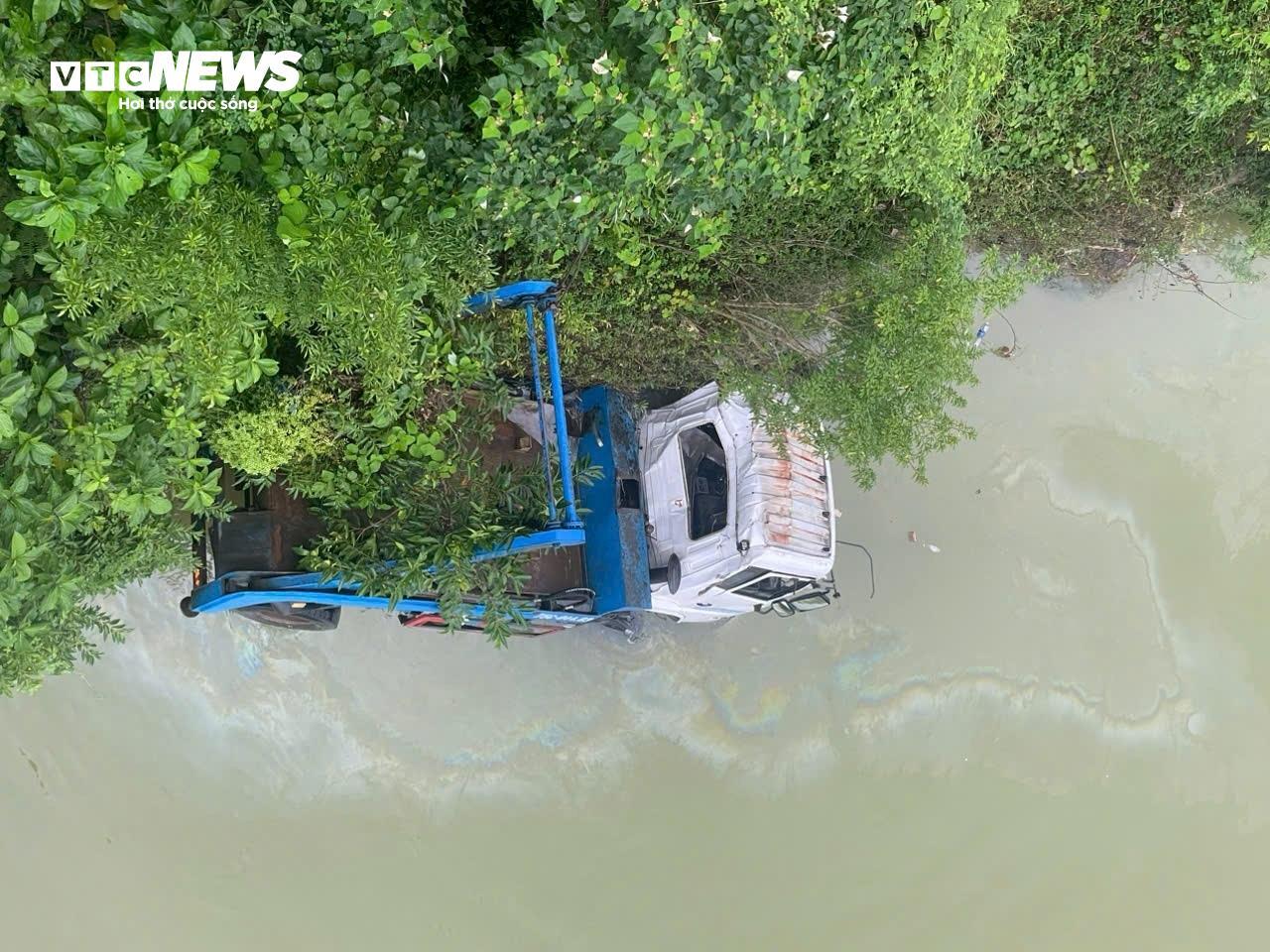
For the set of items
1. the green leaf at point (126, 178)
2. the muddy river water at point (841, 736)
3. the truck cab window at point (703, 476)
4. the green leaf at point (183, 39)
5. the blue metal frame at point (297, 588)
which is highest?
the green leaf at point (183, 39)

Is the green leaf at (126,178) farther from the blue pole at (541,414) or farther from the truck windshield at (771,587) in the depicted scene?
the truck windshield at (771,587)

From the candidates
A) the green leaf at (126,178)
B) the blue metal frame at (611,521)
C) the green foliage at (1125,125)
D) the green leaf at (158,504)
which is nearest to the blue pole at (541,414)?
the blue metal frame at (611,521)

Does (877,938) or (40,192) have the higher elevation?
(40,192)

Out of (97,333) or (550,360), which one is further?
(550,360)

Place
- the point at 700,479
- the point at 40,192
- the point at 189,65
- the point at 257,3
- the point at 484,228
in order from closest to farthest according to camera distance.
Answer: the point at 40,192 → the point at 189,65 → the point at 257,3 → the point at 484,228 → the point at 700,479

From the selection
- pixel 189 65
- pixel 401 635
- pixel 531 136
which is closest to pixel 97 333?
pixel 189 65

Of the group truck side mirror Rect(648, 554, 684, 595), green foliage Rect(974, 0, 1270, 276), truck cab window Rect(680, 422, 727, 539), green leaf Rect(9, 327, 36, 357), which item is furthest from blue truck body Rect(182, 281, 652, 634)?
green foliage Rect(974, 0, 1270, 276)

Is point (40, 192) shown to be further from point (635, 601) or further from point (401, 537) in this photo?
point (635, 601)
